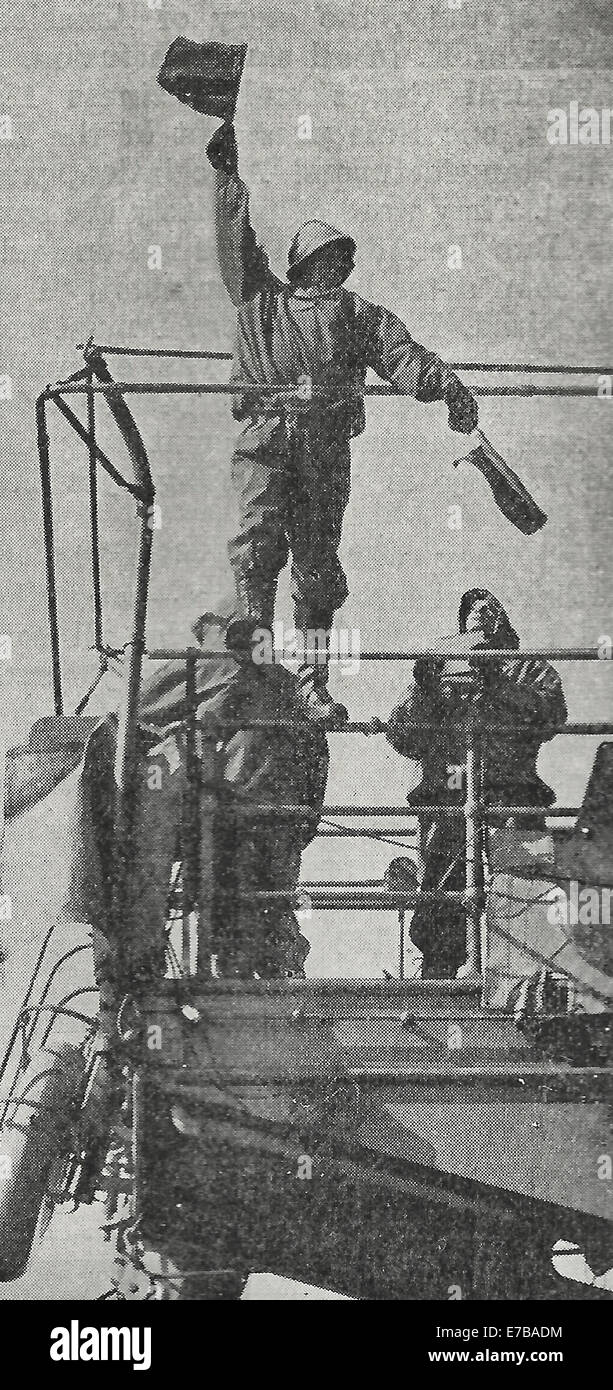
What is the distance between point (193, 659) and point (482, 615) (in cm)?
54

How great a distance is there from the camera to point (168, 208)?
267 cm

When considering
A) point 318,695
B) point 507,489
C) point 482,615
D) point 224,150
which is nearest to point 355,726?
point 318,695

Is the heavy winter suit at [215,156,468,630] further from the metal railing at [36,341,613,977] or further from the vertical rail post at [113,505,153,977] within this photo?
the vertical rail post at [113,505,153,977]

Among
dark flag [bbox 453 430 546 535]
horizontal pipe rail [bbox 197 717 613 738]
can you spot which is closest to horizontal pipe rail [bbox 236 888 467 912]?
horizontal pipe rail [bbox 197 717 613 738]

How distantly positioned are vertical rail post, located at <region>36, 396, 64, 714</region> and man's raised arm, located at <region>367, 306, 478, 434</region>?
0.64 m

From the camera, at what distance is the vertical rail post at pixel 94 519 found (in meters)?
2.66

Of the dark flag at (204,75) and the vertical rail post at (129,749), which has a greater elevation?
the dark flag at (204,75)

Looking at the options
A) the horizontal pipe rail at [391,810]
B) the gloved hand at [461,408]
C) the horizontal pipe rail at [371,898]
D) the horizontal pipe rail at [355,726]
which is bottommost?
the horizontal pipe rail at [371,898]

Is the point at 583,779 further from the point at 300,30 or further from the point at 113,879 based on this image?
the point at 300,30

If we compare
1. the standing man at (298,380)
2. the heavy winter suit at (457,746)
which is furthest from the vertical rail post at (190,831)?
the heavy winter suit at (457,746)

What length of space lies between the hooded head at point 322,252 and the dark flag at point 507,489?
15.9 inches

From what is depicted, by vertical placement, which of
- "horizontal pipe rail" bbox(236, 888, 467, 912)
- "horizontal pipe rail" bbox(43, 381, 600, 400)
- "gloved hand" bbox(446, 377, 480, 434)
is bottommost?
"horizontal pipe rail" bbox(236, 888, 467, 912)

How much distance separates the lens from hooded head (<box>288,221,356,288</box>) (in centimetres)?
265

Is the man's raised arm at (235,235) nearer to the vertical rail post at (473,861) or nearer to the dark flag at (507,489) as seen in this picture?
the dark flag at (507,489)
